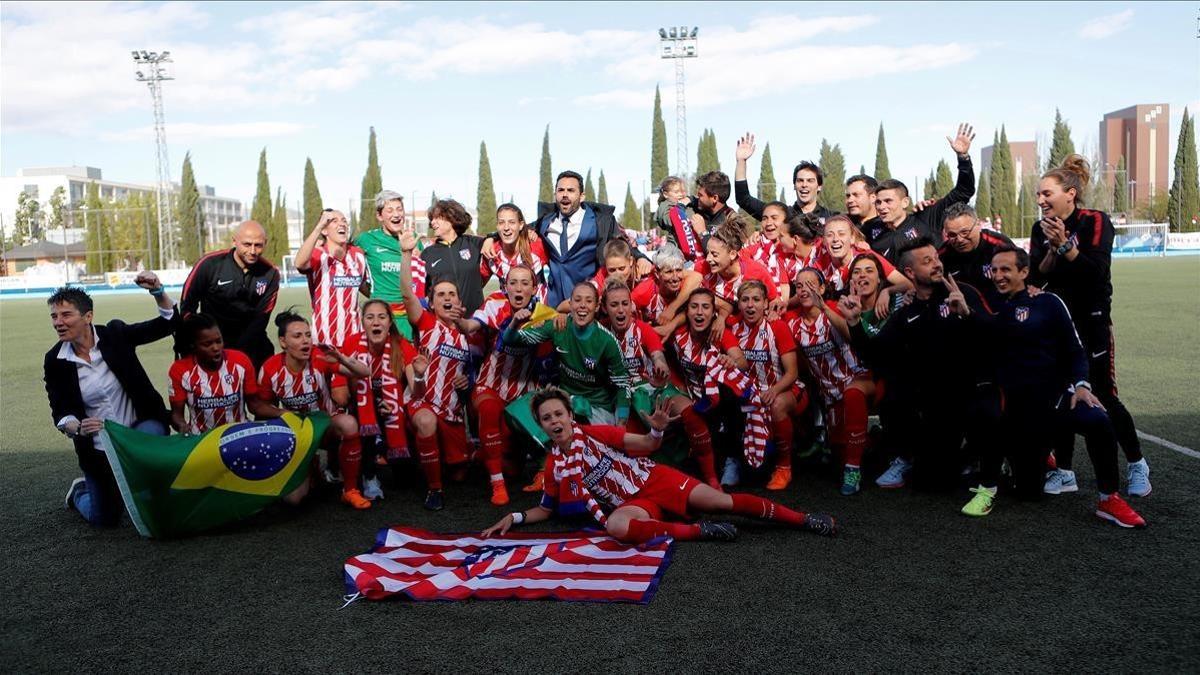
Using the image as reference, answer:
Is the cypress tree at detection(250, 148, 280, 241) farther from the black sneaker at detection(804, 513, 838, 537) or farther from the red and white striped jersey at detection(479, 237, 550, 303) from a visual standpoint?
the black sneaker at detection(804, 513, 838, 537)

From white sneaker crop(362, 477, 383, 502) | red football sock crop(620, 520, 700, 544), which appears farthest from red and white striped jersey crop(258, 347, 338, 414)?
red football sock crop(620, 520, 700, 544)

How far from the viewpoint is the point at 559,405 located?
194 inches

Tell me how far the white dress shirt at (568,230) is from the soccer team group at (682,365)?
0.02m

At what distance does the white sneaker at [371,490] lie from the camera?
595 cm

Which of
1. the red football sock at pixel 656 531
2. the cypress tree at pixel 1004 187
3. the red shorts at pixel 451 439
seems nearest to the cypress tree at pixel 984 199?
the cypress tree at pixel 1004 187

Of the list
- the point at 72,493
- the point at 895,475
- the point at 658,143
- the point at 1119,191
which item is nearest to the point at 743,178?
the point at 895,475

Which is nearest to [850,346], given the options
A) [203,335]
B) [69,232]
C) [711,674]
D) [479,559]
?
[479,559]

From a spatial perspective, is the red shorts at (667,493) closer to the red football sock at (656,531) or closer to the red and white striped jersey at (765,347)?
the red football sock at (656,531)

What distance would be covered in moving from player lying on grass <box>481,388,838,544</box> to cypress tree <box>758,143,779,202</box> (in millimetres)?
62659

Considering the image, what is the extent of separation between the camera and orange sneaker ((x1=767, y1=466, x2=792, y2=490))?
5.91 m

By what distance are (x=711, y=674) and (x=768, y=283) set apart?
141 inches

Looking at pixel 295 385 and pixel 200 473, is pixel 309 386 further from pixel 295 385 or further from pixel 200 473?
pixel 200 473

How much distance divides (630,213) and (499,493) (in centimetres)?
6905

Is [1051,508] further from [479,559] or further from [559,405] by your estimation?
[479,559]
